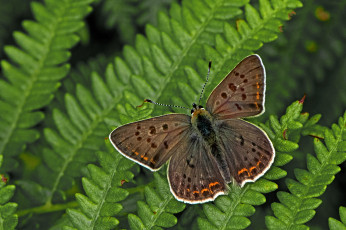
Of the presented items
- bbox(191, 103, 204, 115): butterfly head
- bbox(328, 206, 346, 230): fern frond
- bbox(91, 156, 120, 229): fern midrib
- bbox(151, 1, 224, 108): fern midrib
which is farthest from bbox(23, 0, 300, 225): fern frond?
bbox(328, 206, 346, 230): fern frond

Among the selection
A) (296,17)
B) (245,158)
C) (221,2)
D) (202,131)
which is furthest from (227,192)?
(296,17)

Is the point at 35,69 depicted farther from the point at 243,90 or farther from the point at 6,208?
the point at 243,90

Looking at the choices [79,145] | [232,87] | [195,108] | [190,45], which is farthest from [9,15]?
[232,87]

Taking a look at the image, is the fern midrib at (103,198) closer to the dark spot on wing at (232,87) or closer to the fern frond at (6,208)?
the fern frond at (6,208)

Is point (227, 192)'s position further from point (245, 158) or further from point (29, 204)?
point (29, 204)

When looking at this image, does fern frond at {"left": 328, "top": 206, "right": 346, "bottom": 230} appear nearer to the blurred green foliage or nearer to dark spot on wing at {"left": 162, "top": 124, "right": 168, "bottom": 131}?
the blurred green foliage

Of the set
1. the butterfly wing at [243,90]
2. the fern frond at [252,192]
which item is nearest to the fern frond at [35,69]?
the butterfly wing at [243,90]
